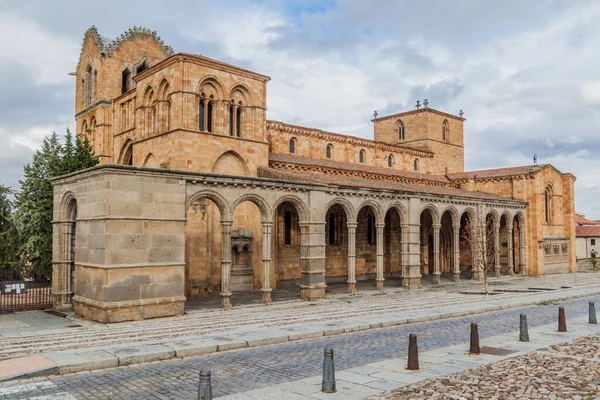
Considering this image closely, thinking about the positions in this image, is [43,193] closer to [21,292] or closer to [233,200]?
[21,292]

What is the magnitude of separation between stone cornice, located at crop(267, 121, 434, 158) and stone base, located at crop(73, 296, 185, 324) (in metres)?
17.4

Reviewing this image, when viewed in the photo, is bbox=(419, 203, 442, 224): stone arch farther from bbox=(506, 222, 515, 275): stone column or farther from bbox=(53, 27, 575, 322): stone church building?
bbox=(506, 222, 515, 275): stone column

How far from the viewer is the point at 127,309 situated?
18.4m

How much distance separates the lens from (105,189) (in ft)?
60.4

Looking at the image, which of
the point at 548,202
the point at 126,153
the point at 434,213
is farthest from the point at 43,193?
the point at 548,202

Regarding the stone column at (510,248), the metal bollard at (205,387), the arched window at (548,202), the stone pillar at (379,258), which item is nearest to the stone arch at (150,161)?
the stone pillar at (379,258)

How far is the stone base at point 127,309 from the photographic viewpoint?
18.0 m

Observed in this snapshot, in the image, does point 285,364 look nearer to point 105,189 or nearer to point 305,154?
point 105,189

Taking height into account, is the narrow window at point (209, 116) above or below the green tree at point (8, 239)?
above

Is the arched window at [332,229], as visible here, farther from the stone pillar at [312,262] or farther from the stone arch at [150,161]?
the stone arch at [150,161]

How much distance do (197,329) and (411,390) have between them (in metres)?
8.85

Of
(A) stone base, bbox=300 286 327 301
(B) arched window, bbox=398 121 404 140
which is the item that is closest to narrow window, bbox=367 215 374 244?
(A) stone base, bbox=300 286 327 301

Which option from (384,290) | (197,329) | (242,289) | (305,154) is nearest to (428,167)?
(305,154)

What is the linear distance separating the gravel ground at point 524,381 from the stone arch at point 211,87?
19.7 m
